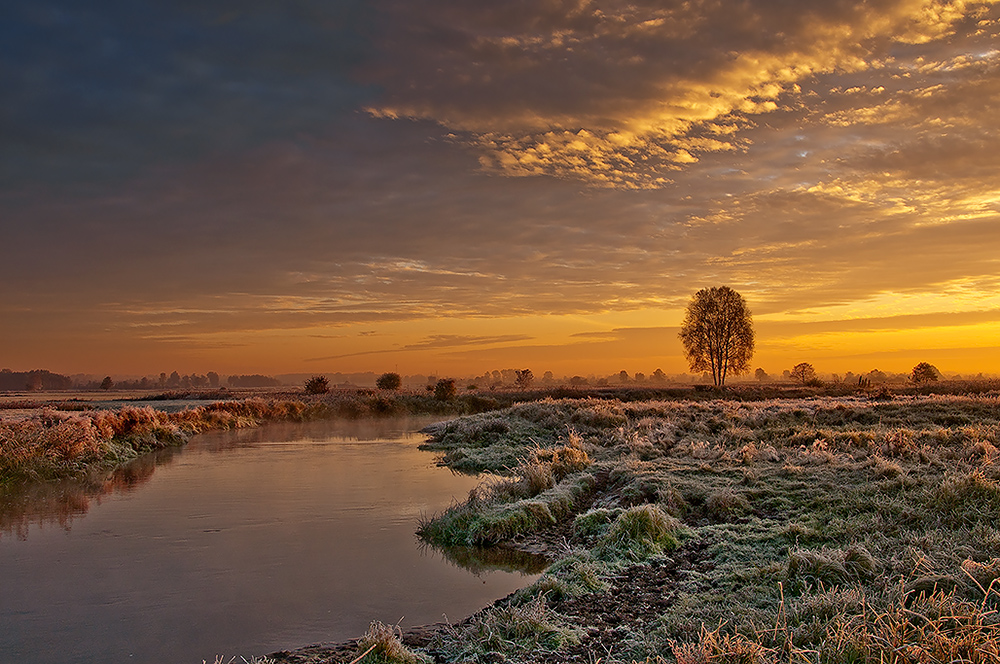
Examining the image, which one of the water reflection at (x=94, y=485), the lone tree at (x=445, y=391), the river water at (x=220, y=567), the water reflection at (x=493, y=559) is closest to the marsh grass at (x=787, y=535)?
the water reflection at (x=493, y=559)

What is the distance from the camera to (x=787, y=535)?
8.80 m

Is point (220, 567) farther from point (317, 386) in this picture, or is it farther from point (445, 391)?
point (317, 386)

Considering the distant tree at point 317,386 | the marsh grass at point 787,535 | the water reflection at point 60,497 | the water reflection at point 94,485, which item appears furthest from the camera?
the distant tree at point 317,386

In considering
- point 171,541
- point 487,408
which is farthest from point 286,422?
point 171,541

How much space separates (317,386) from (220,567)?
60.3 m

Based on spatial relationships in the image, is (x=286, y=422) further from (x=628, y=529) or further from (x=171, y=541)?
(x=628, y=529)

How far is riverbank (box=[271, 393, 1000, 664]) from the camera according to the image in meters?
5.27

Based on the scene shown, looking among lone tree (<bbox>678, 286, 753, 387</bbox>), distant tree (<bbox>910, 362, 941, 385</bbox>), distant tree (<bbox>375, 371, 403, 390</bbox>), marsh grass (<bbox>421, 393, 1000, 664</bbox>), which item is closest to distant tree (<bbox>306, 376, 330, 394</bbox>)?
distant tree (<bbox>375, 371, 403, 390</bbox>)

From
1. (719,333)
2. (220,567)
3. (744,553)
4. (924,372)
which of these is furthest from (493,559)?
(924,372)

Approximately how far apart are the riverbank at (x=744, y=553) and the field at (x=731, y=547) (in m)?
0.03

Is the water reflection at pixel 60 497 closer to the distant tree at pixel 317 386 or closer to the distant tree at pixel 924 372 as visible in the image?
the distant tree at pixel 317 386

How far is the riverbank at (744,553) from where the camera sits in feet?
17.3

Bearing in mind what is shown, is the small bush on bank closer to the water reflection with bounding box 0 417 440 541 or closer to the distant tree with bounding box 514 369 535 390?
the water reflection with bounding box 0 417 440 541

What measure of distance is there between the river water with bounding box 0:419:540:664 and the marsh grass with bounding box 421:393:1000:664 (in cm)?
160
